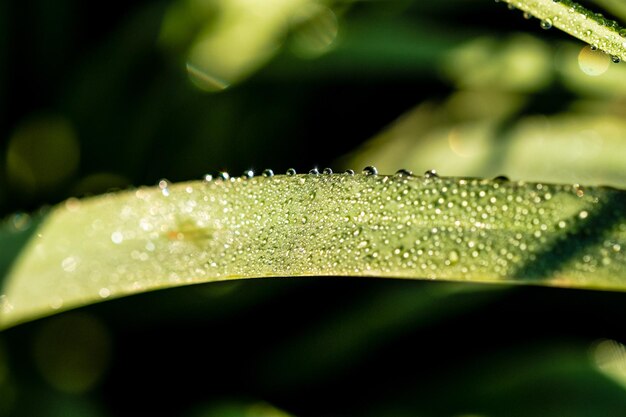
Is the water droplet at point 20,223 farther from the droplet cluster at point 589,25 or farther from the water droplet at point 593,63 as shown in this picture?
the water droplet at point 593,63

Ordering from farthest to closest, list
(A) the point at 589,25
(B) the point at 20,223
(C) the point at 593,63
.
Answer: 1. (C) the point at 593,63
2. (B) the point at 20,223
3. (A) the point at 589,25

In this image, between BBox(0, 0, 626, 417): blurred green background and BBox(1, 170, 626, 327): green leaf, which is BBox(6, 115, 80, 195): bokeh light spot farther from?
BBox(1, 170, 626, 327): green leaf

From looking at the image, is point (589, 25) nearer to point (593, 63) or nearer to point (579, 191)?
point (579, 191)

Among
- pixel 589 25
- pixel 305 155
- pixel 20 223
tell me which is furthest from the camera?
pixel 305 155

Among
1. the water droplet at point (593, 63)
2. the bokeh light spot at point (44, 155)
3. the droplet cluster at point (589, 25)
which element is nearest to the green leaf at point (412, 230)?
the droplet cluster at point (589, 25)

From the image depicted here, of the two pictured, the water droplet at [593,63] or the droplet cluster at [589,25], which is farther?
the water droplet at [593,63]

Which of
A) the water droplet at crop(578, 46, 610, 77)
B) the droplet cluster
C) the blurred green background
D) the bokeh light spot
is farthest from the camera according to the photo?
the bokeh light spot

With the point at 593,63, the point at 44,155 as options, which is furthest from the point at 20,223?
the point at 593,63

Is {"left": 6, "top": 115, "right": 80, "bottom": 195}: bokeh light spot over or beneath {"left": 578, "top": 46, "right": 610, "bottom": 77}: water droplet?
beneath

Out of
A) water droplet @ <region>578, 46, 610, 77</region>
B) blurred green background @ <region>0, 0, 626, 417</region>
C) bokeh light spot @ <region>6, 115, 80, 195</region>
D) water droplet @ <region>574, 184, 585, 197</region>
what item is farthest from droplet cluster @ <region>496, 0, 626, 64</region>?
bokeh light spot @ <region>6, 115, 80, 195</region>

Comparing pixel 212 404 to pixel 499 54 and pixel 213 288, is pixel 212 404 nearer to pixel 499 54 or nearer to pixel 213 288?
pixel 213 288
